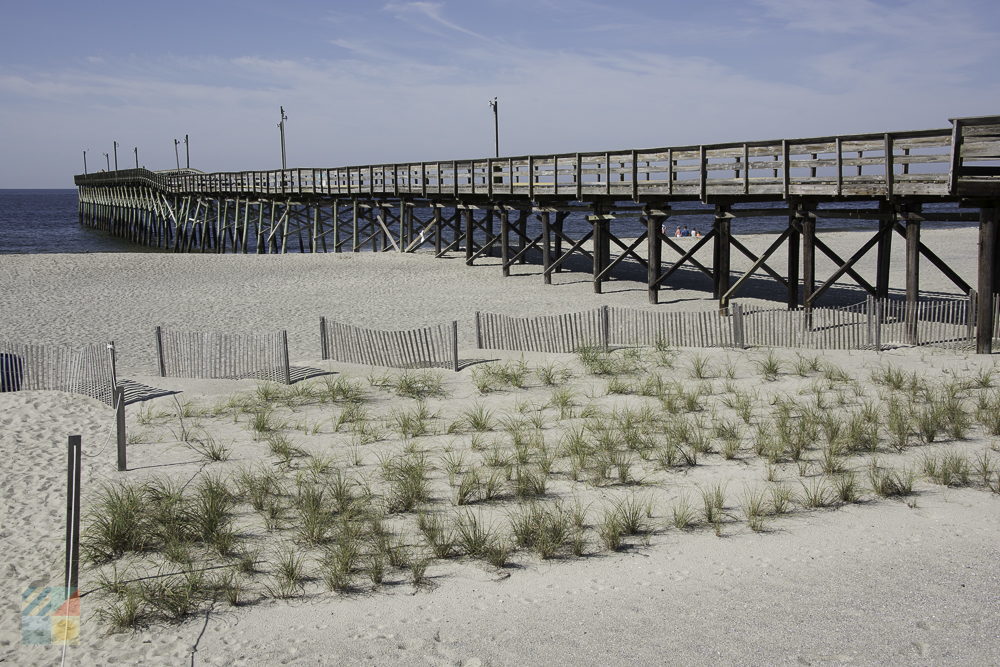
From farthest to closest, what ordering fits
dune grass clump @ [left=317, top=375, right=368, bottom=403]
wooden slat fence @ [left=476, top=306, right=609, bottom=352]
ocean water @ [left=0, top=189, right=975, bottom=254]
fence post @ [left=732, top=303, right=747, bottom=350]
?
1. ocean water @ [left=0, top=189, right=975, bottom=254]
2. wooden slat fence @ [left=476, top=306, right=609, bottom=352]
3. fence post @ [left=732, top=303, right=747, bottom=350]
4. dune grass clump @ [left=317, top=375, right=368, bottom=403]

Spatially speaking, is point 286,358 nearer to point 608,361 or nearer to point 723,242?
point 608,361

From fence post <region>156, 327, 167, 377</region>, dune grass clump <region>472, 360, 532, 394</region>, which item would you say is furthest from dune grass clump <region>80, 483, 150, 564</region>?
fence post <region>156, 327, 167, 377</region>

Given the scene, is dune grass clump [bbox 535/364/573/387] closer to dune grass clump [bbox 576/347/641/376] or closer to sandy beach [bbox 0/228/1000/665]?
sandy beach [bbox 0/228/1000/665]

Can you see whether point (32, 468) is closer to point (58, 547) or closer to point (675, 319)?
point (58, 547)

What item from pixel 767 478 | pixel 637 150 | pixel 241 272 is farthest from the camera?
pixel 241 272

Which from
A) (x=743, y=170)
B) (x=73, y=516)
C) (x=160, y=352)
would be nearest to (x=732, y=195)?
(x=743, y=170)

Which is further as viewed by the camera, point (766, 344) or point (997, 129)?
point (766, 344)

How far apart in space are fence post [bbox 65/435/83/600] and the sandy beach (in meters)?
0.21

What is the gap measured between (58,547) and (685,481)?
5696 mm

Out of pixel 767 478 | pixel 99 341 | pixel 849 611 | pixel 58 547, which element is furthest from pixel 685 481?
pixel 99 341

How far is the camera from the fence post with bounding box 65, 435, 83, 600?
20.6 feet

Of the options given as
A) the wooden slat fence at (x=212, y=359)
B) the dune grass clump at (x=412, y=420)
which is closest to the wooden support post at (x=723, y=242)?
the dune grass clump at (x=412, y=420)

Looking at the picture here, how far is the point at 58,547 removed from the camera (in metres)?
7.50

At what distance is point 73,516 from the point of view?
6.41 metres
